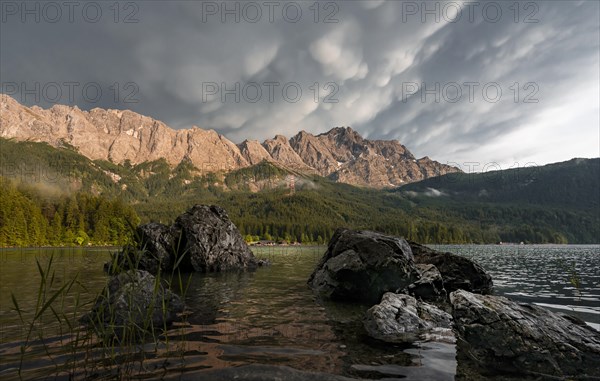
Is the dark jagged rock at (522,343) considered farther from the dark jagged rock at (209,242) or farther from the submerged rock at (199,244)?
the dark jagged rock at (209,242)

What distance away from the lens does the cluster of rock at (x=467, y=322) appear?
325 inches

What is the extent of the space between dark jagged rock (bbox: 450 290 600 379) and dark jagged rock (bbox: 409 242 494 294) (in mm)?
13336

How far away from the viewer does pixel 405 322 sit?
12188 mm

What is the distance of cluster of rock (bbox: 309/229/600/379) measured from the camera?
8.25m

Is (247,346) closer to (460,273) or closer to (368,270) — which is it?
(368,270)

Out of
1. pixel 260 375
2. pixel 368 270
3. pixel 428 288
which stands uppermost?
pixel 368 270

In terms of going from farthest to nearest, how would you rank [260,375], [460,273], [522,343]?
[460,273], [522,343], [260,375]

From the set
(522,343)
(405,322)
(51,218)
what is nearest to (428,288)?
(405,322)

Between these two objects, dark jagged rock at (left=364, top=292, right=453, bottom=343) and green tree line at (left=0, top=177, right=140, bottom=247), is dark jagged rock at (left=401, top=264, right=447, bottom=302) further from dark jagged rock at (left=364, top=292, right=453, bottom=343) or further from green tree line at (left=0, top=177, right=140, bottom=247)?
green tree line at (left=0, top=177, right=140, bottom=247)

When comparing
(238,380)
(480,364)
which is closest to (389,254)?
(480,364)

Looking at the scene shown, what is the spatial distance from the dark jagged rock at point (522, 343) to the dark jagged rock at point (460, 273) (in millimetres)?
13336

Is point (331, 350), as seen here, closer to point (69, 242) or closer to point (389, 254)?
point (389, 254)

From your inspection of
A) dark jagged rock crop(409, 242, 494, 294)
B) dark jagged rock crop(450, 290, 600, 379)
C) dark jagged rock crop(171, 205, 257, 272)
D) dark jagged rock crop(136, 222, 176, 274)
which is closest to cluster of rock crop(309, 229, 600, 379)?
dark jagged rock crop(450, 290, 600, 379)

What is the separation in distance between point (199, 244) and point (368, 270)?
2804 centimetres
